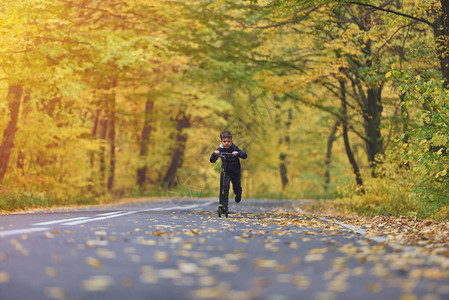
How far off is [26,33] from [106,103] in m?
12.5

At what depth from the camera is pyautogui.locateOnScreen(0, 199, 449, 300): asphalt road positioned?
→ 402 cm

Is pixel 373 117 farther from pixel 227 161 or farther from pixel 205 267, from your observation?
pixel 205 267

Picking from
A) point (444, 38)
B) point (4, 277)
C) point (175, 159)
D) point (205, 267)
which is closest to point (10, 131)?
point (444, 38)

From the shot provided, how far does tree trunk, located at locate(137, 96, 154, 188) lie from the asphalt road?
78.4ft

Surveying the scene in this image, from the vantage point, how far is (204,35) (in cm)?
2456

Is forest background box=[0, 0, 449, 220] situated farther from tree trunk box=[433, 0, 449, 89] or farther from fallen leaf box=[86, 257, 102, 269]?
fallen leaf box=[86, 257, 102, 269]

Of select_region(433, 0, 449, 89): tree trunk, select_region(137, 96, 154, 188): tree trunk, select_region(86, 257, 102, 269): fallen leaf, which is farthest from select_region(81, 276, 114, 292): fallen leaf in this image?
select_region(137, 96, 154, 188): tree trunk

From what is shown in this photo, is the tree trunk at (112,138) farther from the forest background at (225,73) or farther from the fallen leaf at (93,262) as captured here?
the fallen leaf at (93,262)

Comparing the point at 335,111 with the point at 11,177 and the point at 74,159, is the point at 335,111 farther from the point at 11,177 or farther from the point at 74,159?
the point at 11,177

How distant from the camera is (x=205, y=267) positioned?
507 cm

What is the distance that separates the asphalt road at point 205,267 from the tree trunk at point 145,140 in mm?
23909

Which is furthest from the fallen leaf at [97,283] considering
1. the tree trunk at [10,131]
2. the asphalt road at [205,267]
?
the tree trunk at [10,131]

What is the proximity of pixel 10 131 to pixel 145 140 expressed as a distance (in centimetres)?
1335

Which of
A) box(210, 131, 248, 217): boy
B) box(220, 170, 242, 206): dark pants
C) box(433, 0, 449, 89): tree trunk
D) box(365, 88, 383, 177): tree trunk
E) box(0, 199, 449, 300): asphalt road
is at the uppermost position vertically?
box(433, 0, 449, 89): tree trunk
